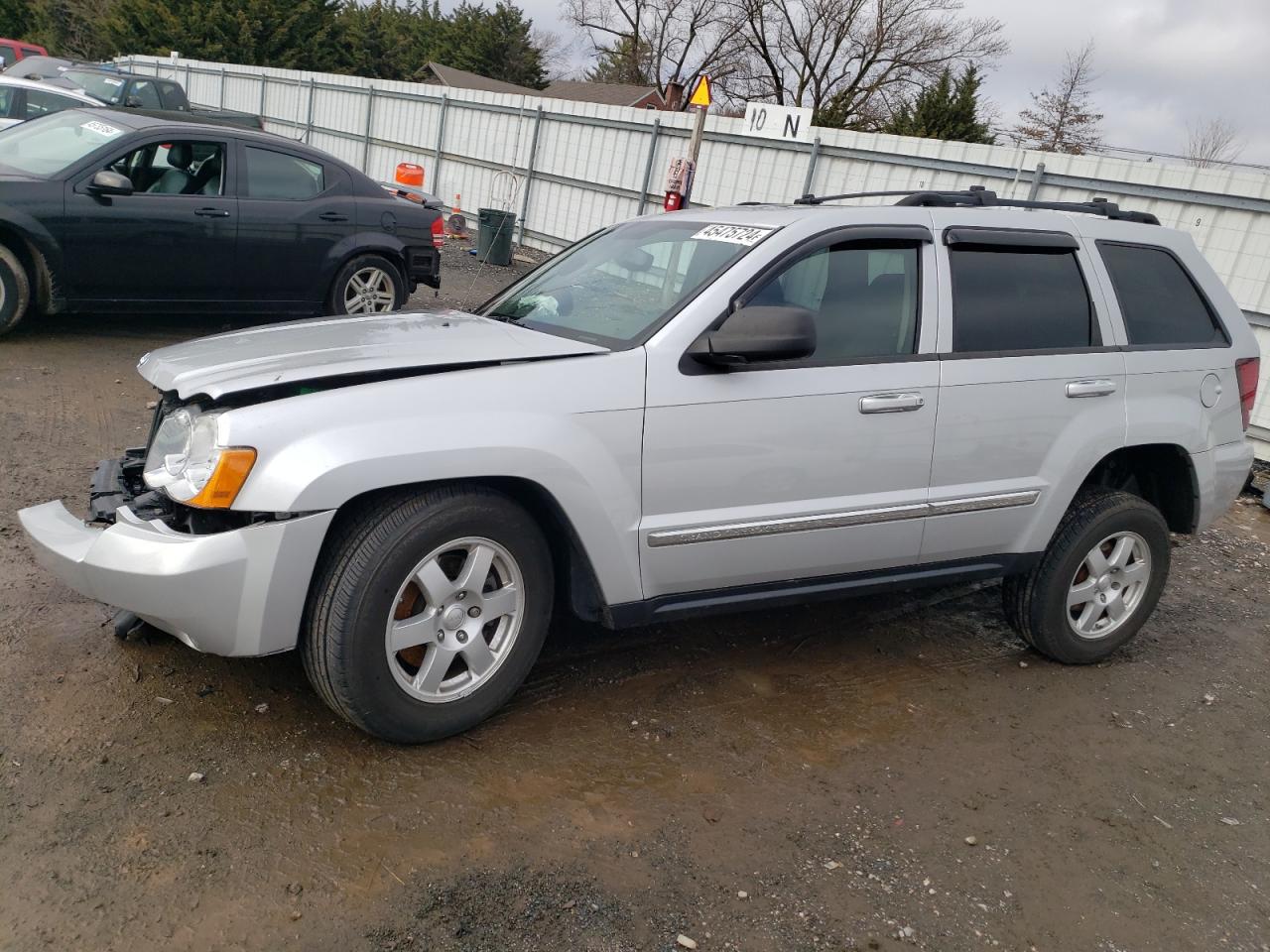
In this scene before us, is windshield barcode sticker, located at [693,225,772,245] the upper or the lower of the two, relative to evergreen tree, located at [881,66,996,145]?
lower

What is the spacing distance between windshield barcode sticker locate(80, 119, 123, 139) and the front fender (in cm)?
567

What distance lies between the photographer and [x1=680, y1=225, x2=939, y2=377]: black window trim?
3.45 m

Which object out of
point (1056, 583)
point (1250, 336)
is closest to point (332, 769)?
point (1056, 583)

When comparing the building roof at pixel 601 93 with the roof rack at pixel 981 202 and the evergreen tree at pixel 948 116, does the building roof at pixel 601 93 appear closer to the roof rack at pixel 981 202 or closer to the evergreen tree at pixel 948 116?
the evergreen tree at pixel 948 116

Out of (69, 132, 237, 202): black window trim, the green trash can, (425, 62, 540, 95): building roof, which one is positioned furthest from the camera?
(425, 62, 540, 95): building roof

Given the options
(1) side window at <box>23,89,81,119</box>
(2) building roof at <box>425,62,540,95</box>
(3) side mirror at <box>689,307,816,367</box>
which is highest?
(2) building roof at <box>425,62,540,95</box>

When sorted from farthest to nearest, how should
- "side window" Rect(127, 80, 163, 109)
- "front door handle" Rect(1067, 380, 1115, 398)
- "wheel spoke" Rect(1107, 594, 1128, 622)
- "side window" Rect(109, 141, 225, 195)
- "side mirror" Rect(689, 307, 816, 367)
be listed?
"side window" Rect(127, 80, 163, 109), "side window" Rect(109, 141, 225, 195), "wheel spoke" Rect(1107, 594, 1128, 622), "front door handle" Rect(1067, 380, 1115, 398), "side mirror" Rect(689, 307, 816, 367)

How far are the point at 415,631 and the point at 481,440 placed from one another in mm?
619

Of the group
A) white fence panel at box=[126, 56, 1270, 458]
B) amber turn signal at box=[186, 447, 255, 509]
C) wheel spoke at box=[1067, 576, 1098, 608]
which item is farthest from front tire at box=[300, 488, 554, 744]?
white fence panel at box=[126, 56, 1270, 458]

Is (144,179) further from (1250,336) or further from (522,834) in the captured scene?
(1250,336)

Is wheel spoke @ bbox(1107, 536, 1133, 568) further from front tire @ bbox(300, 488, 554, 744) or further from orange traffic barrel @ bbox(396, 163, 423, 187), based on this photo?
orange traffic barrel @ bbox(396, 163, 423, 187)

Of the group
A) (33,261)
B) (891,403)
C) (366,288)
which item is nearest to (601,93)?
(366,288)

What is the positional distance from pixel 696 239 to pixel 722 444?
0.93 m

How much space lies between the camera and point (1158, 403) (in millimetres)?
4371
